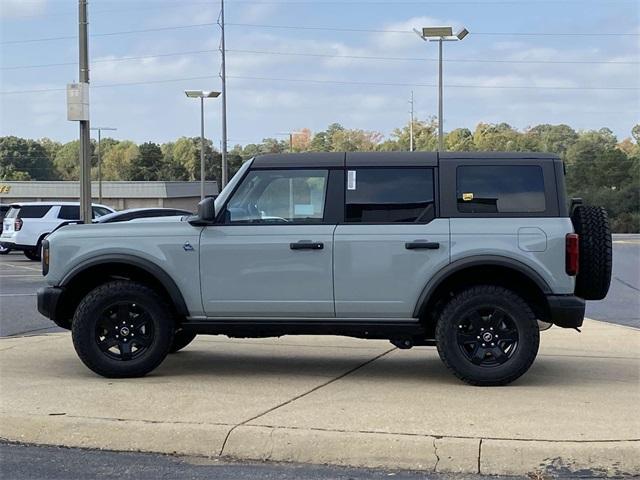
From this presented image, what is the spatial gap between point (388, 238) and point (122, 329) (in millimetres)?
2401

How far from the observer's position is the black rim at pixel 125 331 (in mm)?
6762

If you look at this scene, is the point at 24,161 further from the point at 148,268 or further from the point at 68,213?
the point at 148,268

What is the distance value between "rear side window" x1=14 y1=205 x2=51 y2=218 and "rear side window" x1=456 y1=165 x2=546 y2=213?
68.1 ft

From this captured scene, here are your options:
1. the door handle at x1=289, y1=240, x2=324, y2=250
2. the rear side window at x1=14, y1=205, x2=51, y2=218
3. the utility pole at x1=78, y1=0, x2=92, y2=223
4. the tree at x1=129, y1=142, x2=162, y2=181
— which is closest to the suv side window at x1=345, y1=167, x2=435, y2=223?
the door handle at x1=289, y1=240, x2=324, y2=250

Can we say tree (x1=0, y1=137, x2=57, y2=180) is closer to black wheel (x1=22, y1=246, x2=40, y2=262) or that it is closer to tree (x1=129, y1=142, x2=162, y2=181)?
tree (x1=129, y1=142, x2=162, y2=181)

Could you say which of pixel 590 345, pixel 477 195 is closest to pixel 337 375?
pixel 477 195

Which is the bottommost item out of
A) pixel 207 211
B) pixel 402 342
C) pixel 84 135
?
pixel 402 342

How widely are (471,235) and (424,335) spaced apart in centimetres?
98

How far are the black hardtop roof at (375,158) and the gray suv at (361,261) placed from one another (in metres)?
0.01

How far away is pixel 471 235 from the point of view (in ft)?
20.9

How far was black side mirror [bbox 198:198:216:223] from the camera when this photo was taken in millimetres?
6555

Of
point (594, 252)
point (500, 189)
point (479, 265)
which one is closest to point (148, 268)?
point (479, 265)

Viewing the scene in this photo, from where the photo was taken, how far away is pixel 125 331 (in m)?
6.79

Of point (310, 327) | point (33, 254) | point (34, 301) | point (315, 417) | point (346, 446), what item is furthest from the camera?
point (33, 254)
